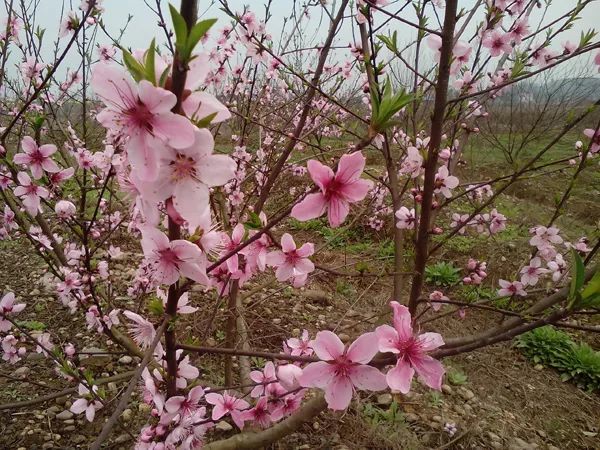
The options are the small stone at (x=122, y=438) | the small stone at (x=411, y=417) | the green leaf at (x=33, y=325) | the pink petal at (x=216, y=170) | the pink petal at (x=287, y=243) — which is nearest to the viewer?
the pink petal at (x=216, y=170)

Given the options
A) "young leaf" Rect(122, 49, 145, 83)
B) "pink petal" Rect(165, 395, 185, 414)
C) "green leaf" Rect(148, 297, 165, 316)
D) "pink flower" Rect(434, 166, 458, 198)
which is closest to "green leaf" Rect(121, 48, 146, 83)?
"young leaf" Rect(122, 49, 145, 83)

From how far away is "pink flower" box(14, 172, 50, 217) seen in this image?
1.85 m

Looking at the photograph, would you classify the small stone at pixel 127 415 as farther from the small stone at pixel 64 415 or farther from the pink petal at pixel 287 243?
the pink petal at pixel 287 243

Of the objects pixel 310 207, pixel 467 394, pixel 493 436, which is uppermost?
pixel 310 207

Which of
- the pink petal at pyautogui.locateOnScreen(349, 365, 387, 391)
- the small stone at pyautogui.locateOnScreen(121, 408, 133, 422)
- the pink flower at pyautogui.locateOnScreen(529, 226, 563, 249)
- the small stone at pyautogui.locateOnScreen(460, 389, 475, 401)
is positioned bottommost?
the small stone at pyautogui.locateOnScreen(460, 389, 475, 401)

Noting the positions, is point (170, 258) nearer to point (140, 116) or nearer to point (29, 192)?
point (140, 116)

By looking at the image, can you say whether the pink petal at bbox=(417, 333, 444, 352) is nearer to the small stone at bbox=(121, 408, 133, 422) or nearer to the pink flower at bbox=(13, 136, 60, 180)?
the pink flower at bbox=(13, 136, 60, 180)

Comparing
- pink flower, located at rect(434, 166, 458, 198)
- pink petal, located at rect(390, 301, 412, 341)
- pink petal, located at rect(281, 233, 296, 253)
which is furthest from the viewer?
pink flower, located at rect(434, 166, 458, 198)

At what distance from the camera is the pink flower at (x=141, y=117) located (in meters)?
0.71

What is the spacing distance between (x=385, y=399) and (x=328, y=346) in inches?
99.3

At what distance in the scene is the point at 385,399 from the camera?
3.23 m

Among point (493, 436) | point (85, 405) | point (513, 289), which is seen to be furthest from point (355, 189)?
point (493, 436)

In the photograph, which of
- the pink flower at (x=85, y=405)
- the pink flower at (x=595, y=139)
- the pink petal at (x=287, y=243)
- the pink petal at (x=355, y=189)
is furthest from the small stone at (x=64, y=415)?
the pink flower at (x=595, y=139)

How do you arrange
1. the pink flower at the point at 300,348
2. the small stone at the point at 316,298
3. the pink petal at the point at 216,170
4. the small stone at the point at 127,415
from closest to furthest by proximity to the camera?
the pink petal at the point at 216,170
the pink flower at the point at 300,348
the small stone at the point at 127,415
the small stone at the point at 316,298
